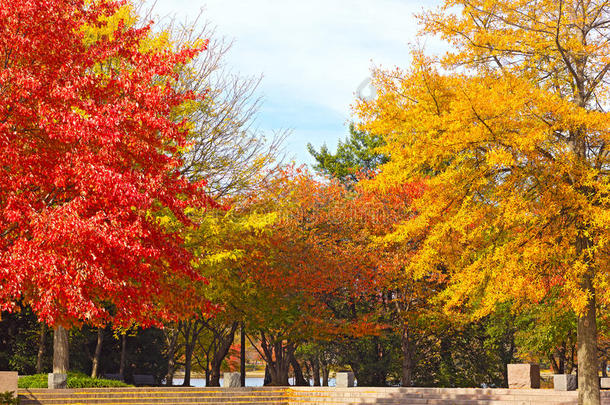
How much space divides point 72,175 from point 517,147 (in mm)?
10961

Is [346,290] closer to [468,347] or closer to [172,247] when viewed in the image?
[468,347]

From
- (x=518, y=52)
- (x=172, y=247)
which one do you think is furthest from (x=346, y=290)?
(x=172, y=247)

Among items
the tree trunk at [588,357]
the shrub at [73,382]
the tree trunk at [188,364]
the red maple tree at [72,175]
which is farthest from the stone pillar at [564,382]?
the tree trunk at [188,364]

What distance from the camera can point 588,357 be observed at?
18391mm

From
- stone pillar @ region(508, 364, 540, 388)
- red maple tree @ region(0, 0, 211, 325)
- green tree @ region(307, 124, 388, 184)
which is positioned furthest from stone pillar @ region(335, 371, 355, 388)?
green tree @ region(307, 124, 388, 184)

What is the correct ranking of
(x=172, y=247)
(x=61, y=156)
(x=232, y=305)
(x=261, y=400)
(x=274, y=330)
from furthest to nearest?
(x=274, y=330)
(x=232, y=305)
(x=261, y=400)
(x=172, y=247)
(x=61, y=156)

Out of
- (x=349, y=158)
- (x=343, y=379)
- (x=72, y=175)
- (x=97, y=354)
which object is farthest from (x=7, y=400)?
(x=349, y=158)

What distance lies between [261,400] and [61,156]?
17001 mm

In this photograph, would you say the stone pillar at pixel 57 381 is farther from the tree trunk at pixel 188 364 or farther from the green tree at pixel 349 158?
the green tree at pixel 349 158

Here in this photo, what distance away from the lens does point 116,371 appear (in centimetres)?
3525

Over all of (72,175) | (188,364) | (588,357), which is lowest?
(188,364)

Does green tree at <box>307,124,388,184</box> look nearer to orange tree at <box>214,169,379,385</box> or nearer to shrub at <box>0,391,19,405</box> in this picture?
orange tree at <box>214,169,379,385</box>

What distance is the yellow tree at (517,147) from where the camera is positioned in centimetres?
1736

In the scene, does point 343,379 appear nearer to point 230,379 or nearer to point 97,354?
point 230,379
